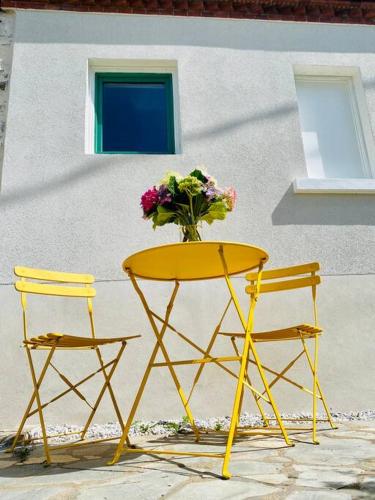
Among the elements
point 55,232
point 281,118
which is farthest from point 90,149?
point 281,118

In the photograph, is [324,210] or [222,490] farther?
[324,210]

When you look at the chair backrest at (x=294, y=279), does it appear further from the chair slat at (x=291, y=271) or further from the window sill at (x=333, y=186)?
the window sill at (x=333, y=186)

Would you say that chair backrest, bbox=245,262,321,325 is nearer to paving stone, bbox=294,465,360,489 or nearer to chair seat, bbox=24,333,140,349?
chair seat, bbox=24,333,140,349

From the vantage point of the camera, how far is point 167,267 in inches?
108

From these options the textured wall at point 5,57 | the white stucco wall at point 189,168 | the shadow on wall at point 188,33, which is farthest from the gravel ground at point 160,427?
the shadow on wall at point 188,33

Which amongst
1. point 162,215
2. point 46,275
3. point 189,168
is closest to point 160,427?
point 46,275

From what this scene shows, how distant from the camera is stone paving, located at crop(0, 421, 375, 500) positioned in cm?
170

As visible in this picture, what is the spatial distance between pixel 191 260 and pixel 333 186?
6.97ft

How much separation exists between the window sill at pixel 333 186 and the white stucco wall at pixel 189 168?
0.06 metres

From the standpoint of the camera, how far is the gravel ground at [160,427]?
3254 mm

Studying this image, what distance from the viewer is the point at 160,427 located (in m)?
3.33

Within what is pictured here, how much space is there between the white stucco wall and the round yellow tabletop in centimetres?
94

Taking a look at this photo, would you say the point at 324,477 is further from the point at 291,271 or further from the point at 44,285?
the point at 44,285

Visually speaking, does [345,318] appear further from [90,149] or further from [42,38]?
[42,38]
